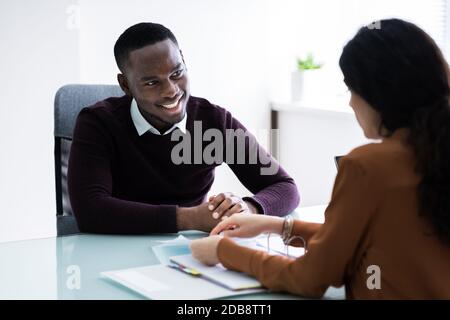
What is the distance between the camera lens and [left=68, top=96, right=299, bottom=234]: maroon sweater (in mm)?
1844

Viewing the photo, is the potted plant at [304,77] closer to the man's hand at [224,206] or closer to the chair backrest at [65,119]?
the chair backrest at [65,119]

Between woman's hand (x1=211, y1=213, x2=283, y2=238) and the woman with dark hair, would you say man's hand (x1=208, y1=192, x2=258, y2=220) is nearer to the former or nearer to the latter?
woman's hand (x1=211, y1=213, x2=283, y2=238)

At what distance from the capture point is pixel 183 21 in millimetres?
→ 3652

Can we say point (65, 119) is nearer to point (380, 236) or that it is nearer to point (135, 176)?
point (135, 176)

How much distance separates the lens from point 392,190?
1.19m

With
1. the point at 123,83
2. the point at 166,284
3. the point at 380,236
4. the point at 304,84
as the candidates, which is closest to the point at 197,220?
the point at 166,284

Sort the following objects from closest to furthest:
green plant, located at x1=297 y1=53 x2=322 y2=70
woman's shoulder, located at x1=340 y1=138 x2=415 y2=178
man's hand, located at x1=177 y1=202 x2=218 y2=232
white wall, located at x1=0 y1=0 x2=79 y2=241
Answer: woman's shoulder, located at x1=340 y1=138 x2=415 y2=178, man's hand, located at x1=177 y1=202 x2=218 y2=232, white wall, located at x1=0 y1=0 x2=79 y2=241, green plant, located at x1=297 y1=53 x2=322 y2=70

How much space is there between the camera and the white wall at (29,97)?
3.18 meters

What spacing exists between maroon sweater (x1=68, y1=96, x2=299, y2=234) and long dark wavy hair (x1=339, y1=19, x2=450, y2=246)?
0.73 meters

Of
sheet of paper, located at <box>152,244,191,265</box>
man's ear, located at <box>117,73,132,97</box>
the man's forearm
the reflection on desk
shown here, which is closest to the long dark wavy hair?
the reflection on desk

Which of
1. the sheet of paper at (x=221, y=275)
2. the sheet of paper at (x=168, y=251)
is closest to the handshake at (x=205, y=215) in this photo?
the sheet of paper at (x=168, y=251)

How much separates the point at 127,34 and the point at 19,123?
1.32m
